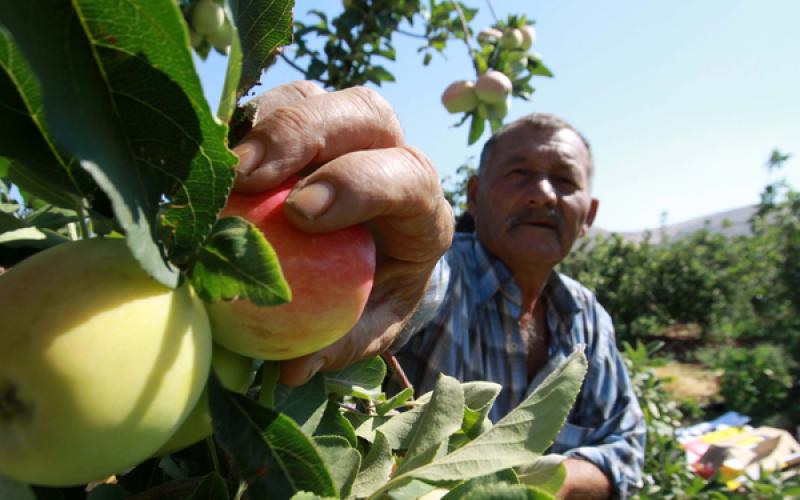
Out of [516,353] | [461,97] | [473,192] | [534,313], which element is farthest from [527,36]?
[516,353]

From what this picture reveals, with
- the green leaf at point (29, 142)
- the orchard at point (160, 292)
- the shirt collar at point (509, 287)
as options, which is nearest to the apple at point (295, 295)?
the orchard at point (160, 292)

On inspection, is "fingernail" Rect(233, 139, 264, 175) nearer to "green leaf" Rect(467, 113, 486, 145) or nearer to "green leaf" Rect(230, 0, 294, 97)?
"green leaf" Rect(230, 0, 294, 97)

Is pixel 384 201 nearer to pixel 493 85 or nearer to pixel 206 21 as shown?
pixel 206 21

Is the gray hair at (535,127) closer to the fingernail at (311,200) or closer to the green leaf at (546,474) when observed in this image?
the green leaf at (546,474)

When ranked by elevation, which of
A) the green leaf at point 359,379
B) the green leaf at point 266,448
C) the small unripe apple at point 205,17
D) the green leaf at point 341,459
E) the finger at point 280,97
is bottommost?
the green leaf at point 359,379

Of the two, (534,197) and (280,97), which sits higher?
(280,97)

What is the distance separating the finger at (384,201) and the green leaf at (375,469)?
0.65 ft

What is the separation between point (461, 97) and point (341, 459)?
7.04ft

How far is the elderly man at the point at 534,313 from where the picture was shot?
1697 mm

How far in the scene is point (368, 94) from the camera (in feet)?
1.78

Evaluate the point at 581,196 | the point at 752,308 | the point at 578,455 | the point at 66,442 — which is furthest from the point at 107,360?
the point at 752,308

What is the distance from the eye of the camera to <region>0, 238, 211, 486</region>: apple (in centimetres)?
29

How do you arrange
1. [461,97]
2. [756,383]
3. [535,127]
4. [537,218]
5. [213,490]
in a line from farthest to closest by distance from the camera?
1. [756,383]
2. [461,97]
3. [535,127]
4. [537,218]
5. [213,490]

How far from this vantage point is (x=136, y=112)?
1.05ft
